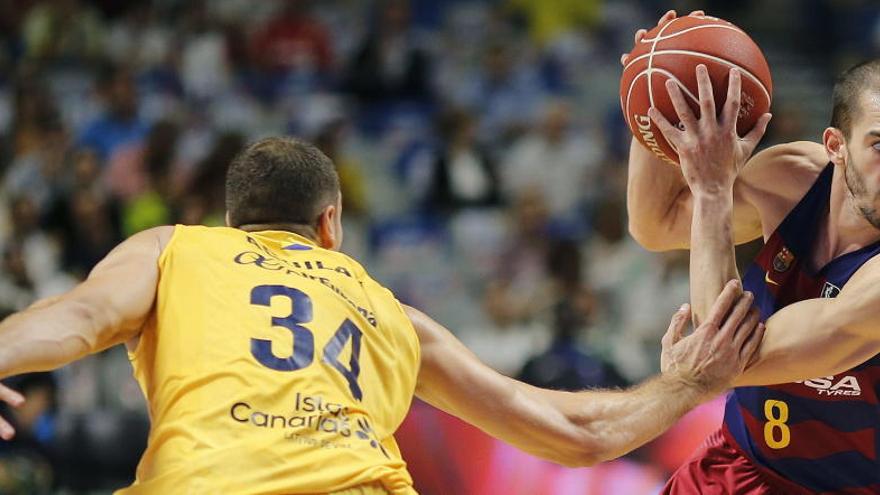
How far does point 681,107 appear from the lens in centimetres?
402

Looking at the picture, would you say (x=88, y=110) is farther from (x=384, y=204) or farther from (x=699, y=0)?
(x=699, y=0)

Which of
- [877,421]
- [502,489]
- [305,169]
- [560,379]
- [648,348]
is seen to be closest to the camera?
[305,169]

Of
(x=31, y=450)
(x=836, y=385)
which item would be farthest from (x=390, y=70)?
(x=836, y=385)

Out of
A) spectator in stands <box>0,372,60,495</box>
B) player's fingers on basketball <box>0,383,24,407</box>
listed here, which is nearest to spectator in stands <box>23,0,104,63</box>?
spectator in stands <box>0,372,60,495</box>

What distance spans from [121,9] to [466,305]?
5133mm

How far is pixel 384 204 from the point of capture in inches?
426

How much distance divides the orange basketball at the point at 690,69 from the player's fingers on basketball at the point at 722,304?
1.56 ft

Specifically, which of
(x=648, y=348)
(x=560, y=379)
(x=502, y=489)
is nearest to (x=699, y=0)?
(x=648, y=348)

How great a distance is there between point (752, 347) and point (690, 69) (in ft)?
2.89

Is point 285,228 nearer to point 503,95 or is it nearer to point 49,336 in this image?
point 49,336

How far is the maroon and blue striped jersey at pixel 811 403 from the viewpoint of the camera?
415cm

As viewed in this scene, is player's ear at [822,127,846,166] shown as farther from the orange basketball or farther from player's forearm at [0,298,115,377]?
player's forearm at [0,298,115,377]

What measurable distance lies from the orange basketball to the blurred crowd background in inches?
148

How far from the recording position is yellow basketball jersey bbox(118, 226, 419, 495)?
314 cm
